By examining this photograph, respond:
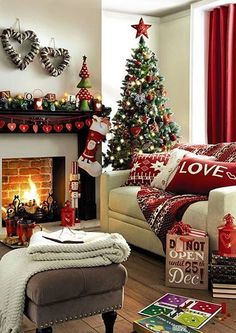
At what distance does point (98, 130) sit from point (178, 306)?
2945mm

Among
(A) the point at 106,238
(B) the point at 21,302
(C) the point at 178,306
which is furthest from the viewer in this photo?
(C) the point at 178,306

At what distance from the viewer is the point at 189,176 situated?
412cm

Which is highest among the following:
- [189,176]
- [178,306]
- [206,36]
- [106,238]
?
[206,36]

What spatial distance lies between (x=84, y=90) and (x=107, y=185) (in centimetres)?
137

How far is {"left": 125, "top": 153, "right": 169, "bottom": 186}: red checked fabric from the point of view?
15.5 ft

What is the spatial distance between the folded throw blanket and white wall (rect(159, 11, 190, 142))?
2577 mm

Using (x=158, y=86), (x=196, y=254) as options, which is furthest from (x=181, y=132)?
(x=196, y=254)

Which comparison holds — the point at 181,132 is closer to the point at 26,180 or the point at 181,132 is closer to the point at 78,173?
the point at 78,173

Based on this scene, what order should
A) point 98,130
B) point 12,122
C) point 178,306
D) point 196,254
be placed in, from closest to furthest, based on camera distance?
point 178,306, point 196,254, point 12,122, point 98,130

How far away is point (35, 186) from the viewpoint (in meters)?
5.84

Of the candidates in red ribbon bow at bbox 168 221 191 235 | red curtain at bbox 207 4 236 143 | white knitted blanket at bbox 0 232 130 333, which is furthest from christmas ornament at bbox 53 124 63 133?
white knitted blanket at bbox 0 232 130 333

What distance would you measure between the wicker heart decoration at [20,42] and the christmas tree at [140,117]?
1168mm

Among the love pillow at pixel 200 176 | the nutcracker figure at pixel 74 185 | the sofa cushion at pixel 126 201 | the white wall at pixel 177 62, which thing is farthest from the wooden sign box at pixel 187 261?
the white wall at pixel 177 62

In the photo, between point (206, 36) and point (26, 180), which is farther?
point (206, 36)
